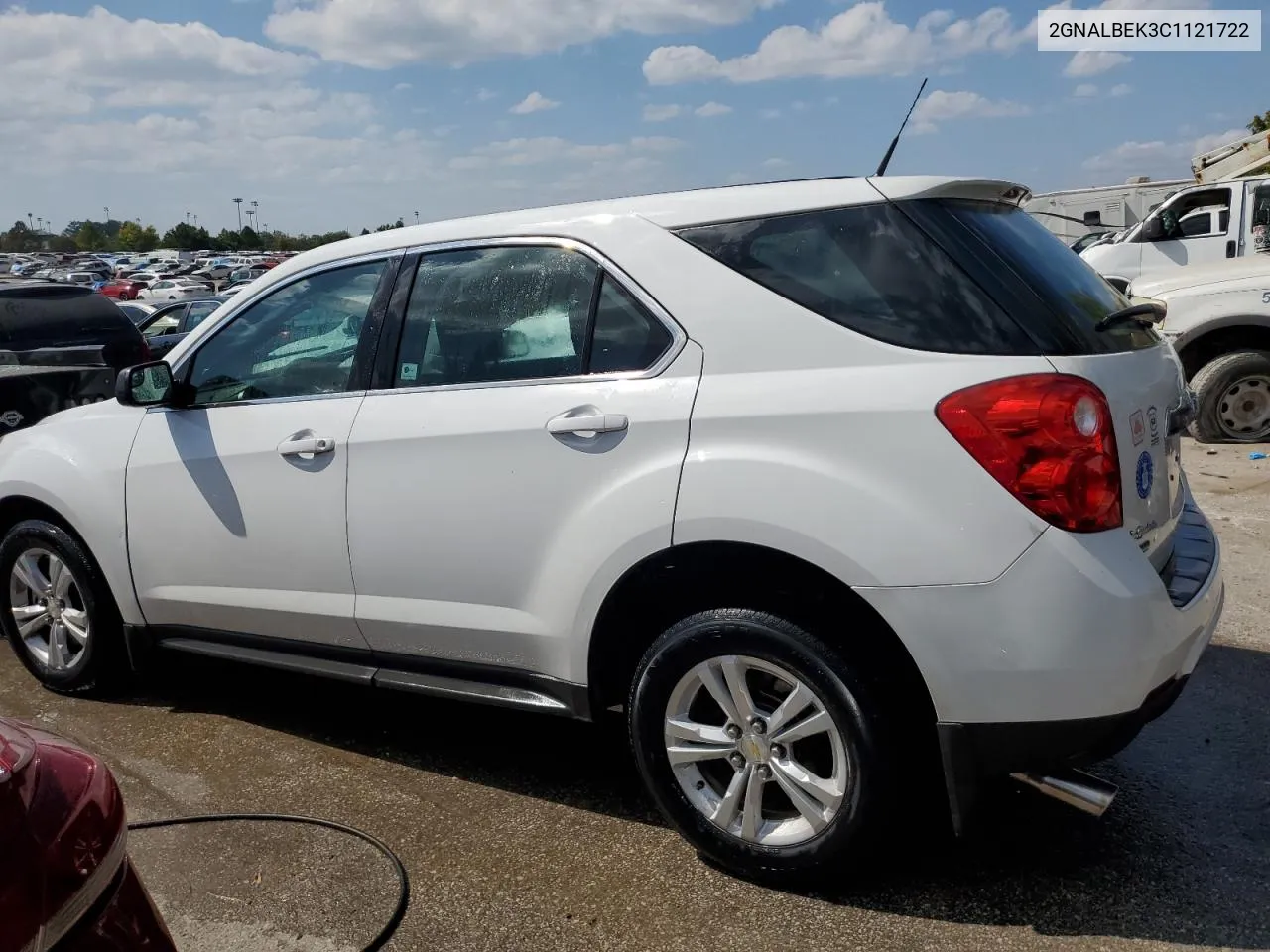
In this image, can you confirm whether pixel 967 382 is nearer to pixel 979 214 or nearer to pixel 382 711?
pixel 979 214

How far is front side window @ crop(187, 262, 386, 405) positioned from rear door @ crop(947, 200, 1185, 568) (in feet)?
6.43

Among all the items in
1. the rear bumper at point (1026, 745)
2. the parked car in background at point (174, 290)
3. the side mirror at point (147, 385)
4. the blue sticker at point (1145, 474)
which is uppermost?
the side mirror at point (147, 385)

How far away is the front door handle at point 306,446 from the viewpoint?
352 centimetres

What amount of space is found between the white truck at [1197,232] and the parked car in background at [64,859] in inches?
533

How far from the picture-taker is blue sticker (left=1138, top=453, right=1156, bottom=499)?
104 inches

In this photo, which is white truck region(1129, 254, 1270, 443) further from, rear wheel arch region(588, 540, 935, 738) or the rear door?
rear wheel arch region(588, 540, 935, 738)

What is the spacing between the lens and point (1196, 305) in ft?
27.6

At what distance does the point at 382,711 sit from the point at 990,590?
2.66m

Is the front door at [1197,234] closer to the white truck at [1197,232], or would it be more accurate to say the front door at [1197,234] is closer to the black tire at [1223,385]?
the white truck at [1197,232]

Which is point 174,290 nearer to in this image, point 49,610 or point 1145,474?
point 49,610

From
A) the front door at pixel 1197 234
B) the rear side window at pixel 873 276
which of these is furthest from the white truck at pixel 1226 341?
the rear side window at pixel 873 276

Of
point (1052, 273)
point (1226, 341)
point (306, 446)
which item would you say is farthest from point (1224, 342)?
point (306, 446)

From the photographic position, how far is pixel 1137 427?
8.75ft

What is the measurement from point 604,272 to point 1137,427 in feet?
4.76
